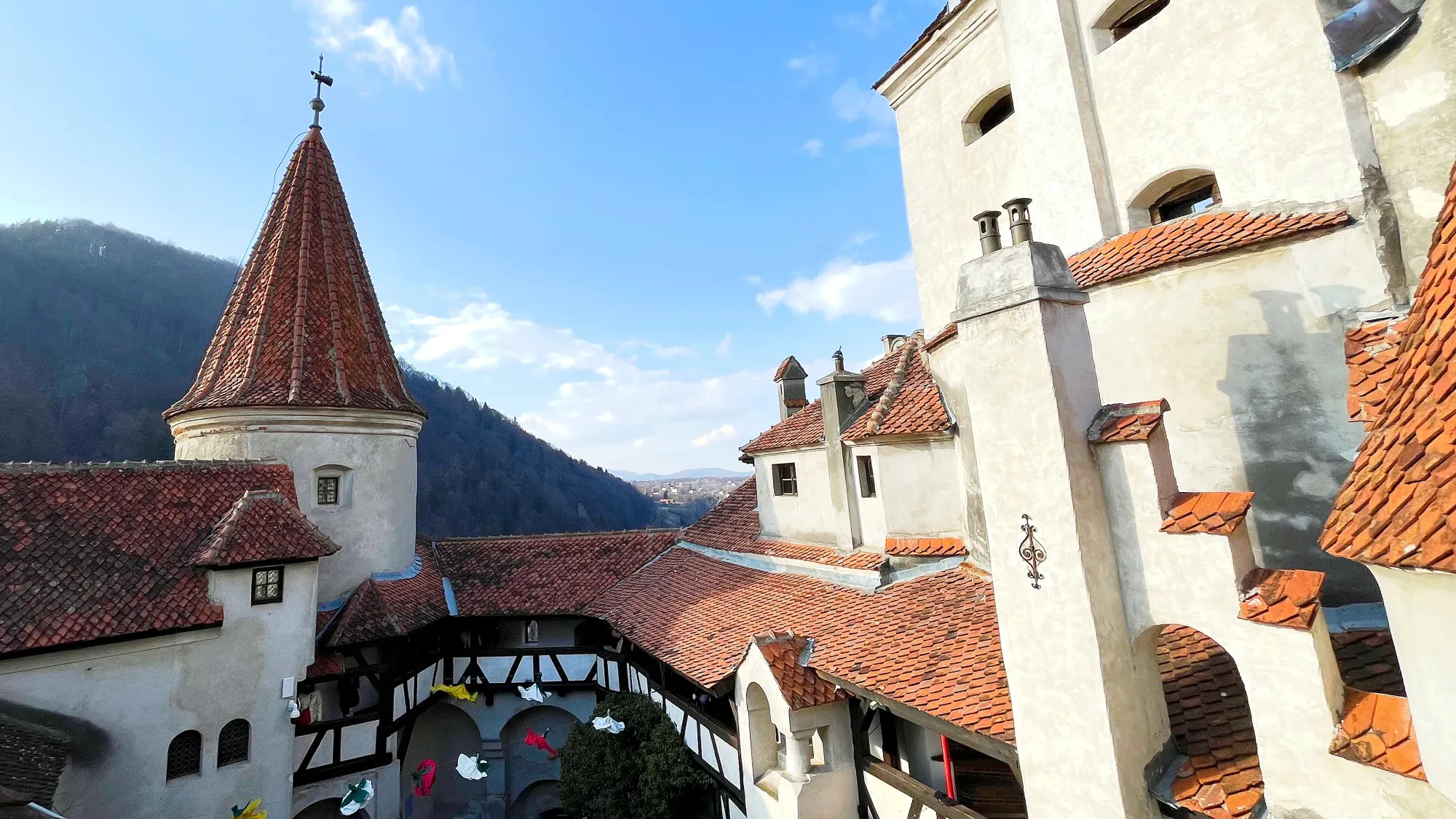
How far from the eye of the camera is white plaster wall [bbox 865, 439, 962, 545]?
9664mm

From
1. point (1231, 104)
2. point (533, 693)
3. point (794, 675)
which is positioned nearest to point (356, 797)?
point (533, 693)

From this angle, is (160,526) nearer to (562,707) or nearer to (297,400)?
(297,400)

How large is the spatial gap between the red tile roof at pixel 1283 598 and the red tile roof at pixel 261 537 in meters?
12.7

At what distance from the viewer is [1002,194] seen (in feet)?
29.9

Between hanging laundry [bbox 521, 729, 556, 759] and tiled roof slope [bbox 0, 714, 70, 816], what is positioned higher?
tiled roof slope [bbox 0, 714, 70, 816]

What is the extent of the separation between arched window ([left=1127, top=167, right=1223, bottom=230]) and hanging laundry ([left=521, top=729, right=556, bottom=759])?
17.1m

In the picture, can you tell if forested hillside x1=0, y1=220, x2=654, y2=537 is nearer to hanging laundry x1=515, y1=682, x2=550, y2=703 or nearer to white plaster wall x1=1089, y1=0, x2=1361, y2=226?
hanging laundry x1=515, y1=682, x2=550, y2=703

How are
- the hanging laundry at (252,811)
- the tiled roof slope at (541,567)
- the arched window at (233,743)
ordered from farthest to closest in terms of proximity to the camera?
the tiled roof slope at (541,567) < the arched window at (233,743) < the hanging laundry at (252,811)

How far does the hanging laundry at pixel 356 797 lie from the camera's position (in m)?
11.6

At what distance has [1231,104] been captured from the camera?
6320 millimetres

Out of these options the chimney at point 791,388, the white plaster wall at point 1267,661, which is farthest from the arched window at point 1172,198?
the chimney at point 791,388

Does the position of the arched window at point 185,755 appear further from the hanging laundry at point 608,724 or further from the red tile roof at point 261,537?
the hanging laundry at point 608,724

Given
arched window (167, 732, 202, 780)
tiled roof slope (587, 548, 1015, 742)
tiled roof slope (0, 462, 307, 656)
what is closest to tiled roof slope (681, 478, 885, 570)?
tiled roof slope (587, 548, 1015, 742)

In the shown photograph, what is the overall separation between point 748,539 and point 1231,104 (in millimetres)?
11410
